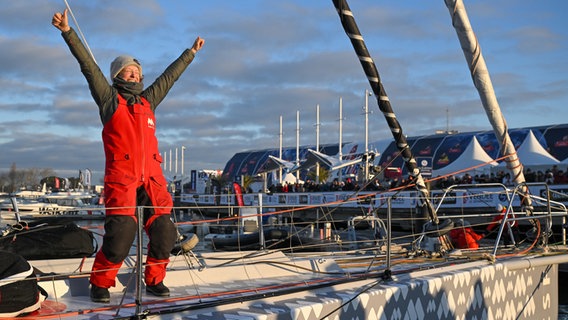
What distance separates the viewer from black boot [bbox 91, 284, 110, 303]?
3516 mm

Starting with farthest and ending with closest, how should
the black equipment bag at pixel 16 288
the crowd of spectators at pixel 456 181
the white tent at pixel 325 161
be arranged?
the white tent at pixel 325 161 < the crowd of spectators at pixel 456 181 < the black equipment bag at pixel 16 288

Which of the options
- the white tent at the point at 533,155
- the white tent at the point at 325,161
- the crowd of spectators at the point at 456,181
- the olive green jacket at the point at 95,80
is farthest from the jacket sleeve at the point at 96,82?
the white tent at the point at 325,161

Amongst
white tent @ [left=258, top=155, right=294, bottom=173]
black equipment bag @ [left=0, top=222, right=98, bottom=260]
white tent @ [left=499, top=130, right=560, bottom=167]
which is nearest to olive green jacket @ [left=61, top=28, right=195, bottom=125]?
black equipment bag @ [left=0, top=222, right=98, bottom=260]

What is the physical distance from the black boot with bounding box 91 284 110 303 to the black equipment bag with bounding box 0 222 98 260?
156cm

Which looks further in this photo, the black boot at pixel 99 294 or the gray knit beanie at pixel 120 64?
the gray knit beanie at pixel 120 64

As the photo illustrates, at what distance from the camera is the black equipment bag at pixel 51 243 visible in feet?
16.4

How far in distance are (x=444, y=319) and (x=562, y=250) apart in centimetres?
296

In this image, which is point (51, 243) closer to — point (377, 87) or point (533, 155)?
point (377, 87)

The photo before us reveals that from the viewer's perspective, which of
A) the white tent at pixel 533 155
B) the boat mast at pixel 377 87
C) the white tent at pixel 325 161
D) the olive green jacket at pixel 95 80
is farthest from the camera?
the white tent at pixel 325 161

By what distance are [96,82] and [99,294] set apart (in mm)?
1173

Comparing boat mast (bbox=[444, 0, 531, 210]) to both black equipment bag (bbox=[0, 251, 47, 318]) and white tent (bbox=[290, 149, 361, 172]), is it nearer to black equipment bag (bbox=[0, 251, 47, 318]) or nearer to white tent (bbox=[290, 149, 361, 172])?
black equipment bag (bbox=[0, 251, 47, 318])

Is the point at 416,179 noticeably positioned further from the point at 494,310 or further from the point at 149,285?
the point at 149,285

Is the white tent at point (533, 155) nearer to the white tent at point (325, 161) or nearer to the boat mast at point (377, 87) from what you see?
the white tent at point (325, 161)

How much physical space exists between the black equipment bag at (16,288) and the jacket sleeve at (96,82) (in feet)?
3.02
